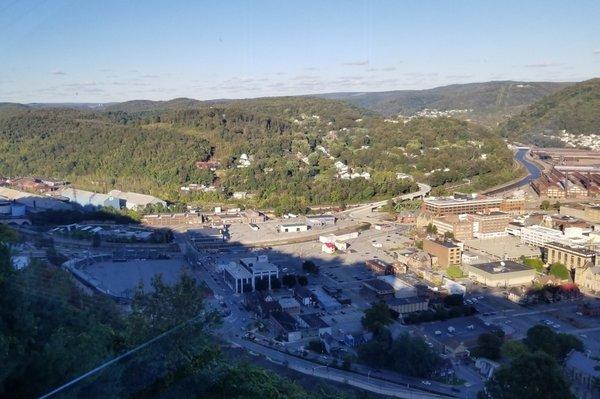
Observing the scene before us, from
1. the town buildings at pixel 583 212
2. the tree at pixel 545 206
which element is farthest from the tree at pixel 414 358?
the tree at pixel 545 206

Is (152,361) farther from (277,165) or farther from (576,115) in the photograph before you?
(576,115)

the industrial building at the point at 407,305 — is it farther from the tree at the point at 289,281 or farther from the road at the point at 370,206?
the road at the point at 370,206

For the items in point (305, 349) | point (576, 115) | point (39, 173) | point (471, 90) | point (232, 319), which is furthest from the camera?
point (471, 90)

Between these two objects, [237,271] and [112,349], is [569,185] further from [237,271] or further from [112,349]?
[112,349]

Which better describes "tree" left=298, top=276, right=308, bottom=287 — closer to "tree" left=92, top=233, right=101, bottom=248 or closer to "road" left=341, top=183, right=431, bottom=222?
"tree" left=92, top=233, right=101, bottom=248

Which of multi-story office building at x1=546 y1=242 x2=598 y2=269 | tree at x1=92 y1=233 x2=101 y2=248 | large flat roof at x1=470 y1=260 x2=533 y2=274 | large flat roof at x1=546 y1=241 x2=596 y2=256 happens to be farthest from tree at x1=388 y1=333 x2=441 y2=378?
tree at x1=92 y1=233 x2=101 y2=248

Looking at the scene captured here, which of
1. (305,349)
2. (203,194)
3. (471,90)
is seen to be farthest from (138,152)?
(471,90)

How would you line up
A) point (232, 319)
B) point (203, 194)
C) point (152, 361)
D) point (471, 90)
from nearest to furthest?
1. point (152, 361)
2. point (232, 319)
3. point (203, 194)
4. point (471, 90)
